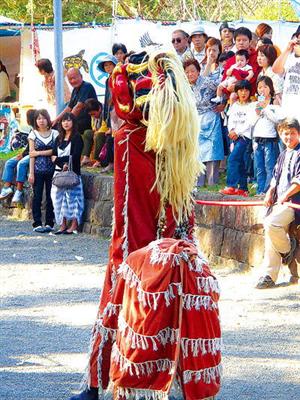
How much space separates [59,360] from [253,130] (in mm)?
4636

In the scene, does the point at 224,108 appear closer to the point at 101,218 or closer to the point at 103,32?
the point at 101,218

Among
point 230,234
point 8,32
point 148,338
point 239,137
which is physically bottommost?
point 230,234

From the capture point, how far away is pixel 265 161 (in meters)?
10.8

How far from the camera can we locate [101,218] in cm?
1288

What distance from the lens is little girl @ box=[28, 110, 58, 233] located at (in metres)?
13.4

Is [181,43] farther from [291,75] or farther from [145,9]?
[145,9]

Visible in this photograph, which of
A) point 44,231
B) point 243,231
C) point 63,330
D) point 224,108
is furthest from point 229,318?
point 44,231

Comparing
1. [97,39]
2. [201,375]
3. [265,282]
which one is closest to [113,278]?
[201,375]

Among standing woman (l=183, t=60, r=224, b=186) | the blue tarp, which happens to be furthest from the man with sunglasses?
the blue tarp

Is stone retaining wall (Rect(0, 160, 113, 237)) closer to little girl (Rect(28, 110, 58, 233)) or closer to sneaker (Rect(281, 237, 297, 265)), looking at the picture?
little girl (Rect(28, 110, 58, 233))

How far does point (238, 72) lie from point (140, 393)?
22.3ft

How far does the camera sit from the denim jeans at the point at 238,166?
11039 millimetres

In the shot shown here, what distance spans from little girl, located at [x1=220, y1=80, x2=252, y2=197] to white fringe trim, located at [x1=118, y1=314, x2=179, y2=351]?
568 cm

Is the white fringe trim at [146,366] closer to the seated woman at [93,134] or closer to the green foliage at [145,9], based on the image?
the seated woman at [93,134]
